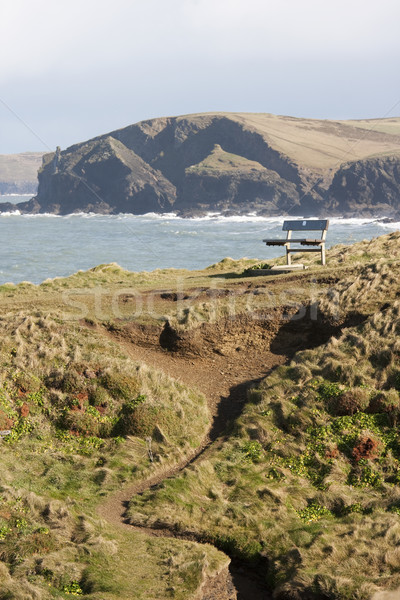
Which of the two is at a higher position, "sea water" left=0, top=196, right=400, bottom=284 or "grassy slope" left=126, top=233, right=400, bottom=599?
"sea water" left=0, top=196, right=400, bottom=284

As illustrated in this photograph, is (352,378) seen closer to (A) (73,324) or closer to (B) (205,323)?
(B) (205,323)

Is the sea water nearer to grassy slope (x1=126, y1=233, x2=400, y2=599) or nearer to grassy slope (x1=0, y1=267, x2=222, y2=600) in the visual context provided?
grassy slope (x1=0, y1=267, x2=222, y2=600)

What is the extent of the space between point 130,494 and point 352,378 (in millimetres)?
8322

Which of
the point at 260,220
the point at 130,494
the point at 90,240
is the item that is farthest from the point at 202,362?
the point at 260,220

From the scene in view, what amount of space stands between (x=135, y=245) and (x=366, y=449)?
9445 cm

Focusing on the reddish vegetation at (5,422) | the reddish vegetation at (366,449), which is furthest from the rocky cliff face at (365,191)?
the reddish vegetation at (5,422)

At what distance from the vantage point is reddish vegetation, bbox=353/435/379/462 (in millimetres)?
16516

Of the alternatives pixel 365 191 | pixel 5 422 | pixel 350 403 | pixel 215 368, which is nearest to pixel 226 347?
pixel 215 368

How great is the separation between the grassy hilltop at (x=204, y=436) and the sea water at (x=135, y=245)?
41600mm

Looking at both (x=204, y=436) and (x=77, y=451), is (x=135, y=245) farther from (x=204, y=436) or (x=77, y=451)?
(x=77, y=451)

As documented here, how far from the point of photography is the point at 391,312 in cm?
2278

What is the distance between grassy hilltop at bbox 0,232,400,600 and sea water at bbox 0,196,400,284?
4160cm

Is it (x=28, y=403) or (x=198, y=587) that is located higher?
(x=28, y=403)

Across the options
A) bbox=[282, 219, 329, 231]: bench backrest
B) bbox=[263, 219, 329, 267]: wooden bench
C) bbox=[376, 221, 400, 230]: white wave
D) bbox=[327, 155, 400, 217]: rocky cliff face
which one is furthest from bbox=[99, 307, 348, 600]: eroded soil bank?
bbox=[327, 155, 400, 217]: rocky cliff face
